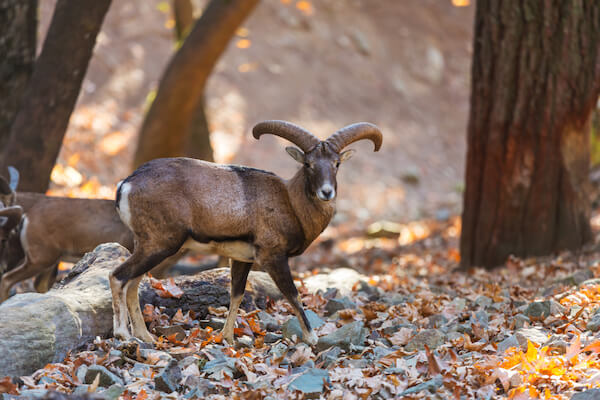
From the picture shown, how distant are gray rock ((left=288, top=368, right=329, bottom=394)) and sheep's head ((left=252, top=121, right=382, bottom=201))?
5.09ft

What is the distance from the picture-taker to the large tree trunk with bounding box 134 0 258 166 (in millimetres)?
12383

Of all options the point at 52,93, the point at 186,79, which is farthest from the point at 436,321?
the point at 186,79

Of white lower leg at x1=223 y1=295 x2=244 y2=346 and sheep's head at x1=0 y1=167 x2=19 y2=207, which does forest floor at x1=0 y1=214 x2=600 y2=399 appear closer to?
white lower leg at x1=223 y1=295 x2=244 y2=346

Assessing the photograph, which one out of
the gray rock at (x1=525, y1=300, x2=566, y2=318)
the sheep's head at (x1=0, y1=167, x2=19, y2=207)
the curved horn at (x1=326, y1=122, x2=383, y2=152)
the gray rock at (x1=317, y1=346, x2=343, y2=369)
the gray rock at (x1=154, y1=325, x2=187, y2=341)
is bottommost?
the gray rock at (x1=154, y1=325, x2=187, y2=341)

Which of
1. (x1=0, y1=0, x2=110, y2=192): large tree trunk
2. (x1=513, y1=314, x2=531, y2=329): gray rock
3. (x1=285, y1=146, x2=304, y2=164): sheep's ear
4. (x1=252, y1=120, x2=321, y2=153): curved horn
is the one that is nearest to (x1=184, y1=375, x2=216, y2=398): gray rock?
(x1=285, y1=146, x2=304, y2=164): sheep's ear

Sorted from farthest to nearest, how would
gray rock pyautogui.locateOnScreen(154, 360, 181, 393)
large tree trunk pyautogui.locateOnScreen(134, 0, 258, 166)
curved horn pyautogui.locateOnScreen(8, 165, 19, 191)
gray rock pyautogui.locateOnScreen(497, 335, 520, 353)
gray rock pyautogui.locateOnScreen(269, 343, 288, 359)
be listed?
large tree trunk pyautogui.locateOnScreen(134, 0, 258, 166), curved horn pyautogui.locateOnScreen(8, 165, 19, 191), gray rock pyautogui.locateOnScreen(269, 343, 288, 359), gray rock pyautogui.locateOnScreen(497, 335, 520, 353), gray rock pyautogui.locateOnScreen(154, 360, 181, 393)

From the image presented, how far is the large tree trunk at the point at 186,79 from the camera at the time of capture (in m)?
12.4

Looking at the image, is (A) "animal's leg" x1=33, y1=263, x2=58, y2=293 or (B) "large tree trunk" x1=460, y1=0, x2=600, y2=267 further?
(B) "large tree trunk" x1=460, y1=0, x2=600, y2=267

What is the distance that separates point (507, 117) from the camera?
987cm

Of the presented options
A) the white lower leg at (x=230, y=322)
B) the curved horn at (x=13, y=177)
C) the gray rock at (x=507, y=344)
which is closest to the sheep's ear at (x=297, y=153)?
the white lower leg at (x=230, y=322)

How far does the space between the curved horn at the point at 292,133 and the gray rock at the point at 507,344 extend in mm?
2352

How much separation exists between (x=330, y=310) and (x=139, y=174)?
242 centimetres

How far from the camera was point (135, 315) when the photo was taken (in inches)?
233

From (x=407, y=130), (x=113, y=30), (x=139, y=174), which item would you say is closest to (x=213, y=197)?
(x=139, y=174)
